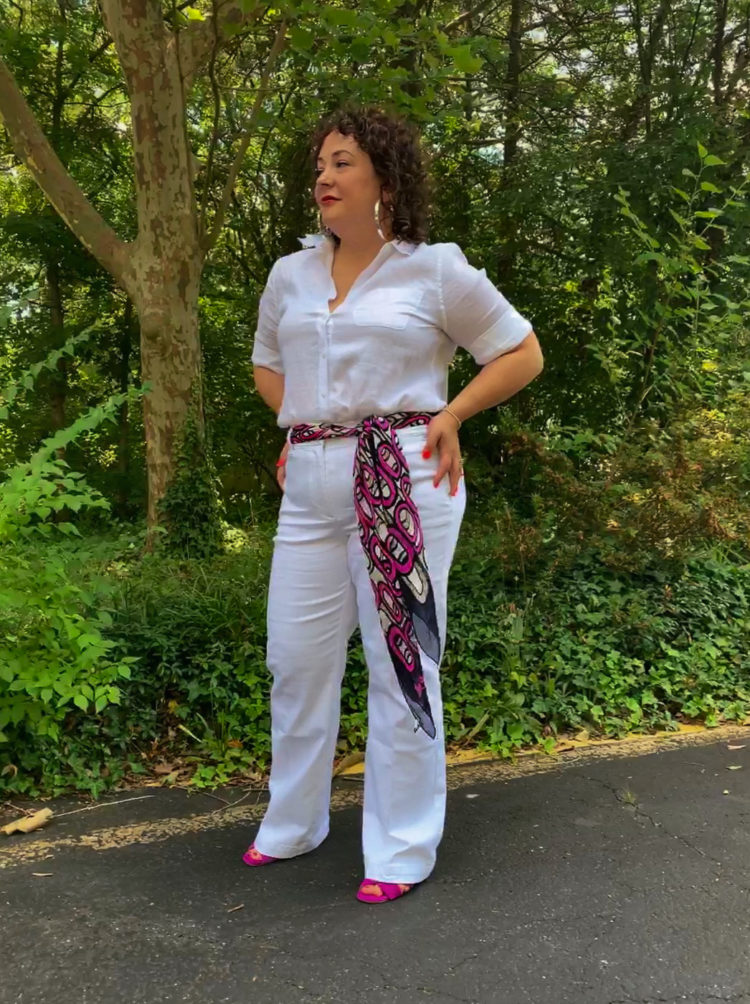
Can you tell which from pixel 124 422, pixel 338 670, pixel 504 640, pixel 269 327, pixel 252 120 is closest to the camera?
pixel 338 670

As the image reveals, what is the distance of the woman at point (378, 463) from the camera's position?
2.20m

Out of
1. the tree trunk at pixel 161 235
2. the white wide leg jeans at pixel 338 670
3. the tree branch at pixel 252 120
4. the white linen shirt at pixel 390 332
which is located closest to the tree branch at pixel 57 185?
the tree trunk at pixel 161 235

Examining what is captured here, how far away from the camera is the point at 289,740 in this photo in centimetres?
241

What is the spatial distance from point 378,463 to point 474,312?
0.51 metres

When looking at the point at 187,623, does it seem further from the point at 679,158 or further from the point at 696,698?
the point at 679,158

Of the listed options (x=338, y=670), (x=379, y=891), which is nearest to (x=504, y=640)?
(x=338, y=670)

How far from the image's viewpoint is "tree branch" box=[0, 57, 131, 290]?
5355mm

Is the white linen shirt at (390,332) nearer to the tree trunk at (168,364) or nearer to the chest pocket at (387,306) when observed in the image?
the chest pocket at (387,306)

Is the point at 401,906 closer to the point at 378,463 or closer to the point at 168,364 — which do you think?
the point at 378,463

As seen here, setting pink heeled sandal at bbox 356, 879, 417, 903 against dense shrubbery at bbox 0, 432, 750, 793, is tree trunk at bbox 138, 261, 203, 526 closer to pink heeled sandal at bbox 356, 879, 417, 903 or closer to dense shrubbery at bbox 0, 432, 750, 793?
dense shrubbery at bbox 0, 432, 750, 793

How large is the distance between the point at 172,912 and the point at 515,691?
182 centimetres

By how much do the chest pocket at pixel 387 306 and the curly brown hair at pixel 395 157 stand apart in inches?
7.2

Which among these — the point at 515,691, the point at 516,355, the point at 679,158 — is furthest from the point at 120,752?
the point at 679,158

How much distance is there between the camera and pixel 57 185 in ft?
18.1
